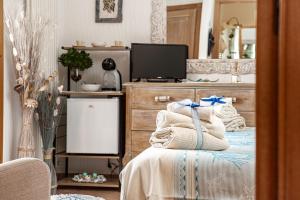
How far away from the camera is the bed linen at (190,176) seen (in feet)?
6.52

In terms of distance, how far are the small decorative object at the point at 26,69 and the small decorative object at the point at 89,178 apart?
643 millimetres

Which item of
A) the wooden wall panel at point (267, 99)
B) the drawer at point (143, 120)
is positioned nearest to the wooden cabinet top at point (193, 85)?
the drawer at point (143, 120)

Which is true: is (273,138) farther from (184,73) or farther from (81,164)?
(81,164)

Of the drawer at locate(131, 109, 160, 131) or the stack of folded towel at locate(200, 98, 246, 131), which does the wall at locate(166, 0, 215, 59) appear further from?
the stack of folded towel at locate(200, 98, 246, 131)

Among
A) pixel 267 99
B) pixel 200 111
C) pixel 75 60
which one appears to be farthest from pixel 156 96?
pixel 267 99

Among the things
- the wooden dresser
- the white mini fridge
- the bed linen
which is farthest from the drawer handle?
the bed linen

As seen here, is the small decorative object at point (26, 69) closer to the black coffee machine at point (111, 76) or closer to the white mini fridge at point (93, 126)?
the white mini fridge at point (93, 126)

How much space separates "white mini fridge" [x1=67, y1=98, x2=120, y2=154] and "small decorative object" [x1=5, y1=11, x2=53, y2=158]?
49 cm

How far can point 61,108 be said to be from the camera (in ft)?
14.6

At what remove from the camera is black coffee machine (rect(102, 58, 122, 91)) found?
4371mm

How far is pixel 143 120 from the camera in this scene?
4.01 metres

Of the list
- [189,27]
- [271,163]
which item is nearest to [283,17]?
[271,163]

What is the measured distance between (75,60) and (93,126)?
0.70 meters

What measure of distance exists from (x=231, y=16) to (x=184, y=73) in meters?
0.81
